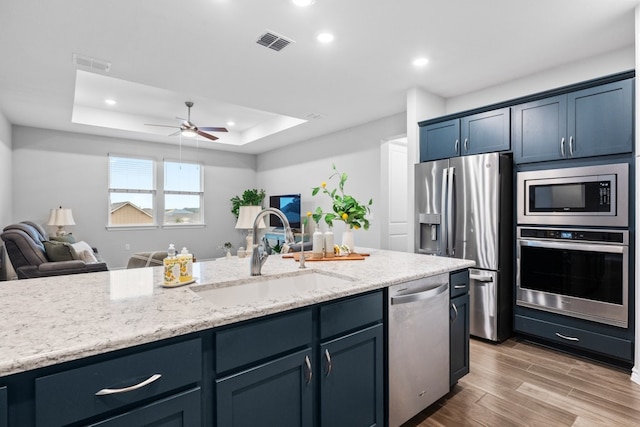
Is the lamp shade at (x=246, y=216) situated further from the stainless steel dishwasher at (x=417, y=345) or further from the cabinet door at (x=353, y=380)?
the cabinet door at (x=353, y=380)

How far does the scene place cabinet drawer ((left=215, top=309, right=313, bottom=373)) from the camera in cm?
112

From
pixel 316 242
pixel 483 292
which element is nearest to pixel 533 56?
pixel 483 292

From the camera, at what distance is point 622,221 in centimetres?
249

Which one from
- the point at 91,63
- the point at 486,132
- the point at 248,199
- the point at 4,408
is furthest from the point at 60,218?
the point at 486,132

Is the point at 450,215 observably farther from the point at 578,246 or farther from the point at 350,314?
the point at 350,314

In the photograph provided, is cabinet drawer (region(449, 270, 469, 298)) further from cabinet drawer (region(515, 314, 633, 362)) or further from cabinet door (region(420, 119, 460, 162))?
cabinet door (region(420, 119, 460, 162))

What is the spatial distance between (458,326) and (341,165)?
4.15m

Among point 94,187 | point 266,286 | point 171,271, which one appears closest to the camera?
point 171,271

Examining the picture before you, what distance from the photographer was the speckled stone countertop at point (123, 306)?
0.87 metres

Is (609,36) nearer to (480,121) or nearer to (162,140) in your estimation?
(480,121)

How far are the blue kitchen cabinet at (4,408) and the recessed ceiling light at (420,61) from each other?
356cm

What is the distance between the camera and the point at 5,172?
513 centimetres

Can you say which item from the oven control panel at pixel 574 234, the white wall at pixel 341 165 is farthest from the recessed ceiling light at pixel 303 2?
the white wall at pixel 341 165

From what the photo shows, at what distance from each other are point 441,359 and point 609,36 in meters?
3.02
